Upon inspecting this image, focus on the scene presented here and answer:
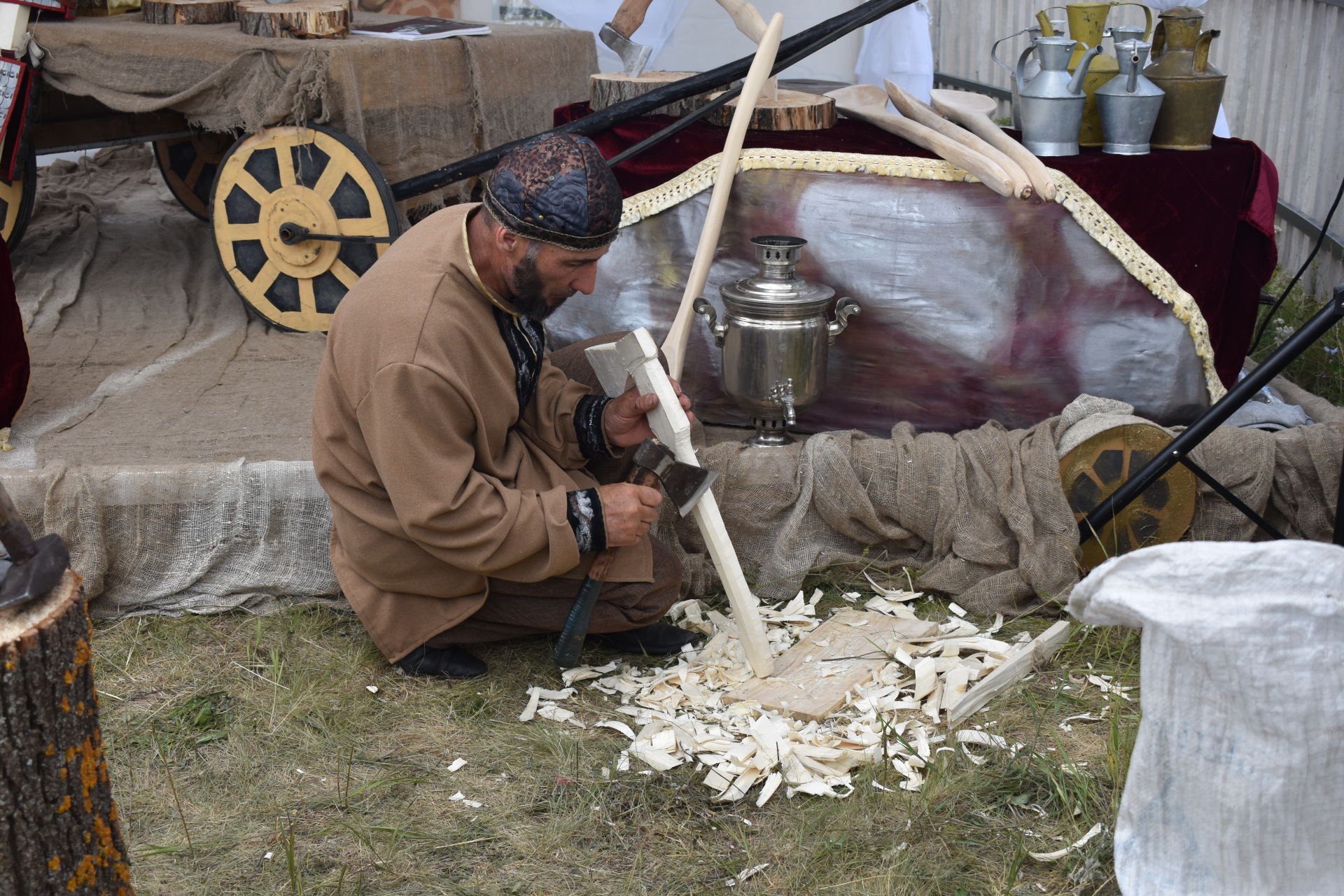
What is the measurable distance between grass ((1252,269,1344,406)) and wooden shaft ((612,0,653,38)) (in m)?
2.47

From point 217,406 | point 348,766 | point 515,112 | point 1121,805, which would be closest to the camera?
point 1121,805

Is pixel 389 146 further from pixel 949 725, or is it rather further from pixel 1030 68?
pixel 949 725

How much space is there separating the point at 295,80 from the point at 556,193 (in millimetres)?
1999

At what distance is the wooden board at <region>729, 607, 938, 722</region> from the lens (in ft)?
8.53

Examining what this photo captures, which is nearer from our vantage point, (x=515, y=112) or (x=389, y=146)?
→ (x=389, y=146)

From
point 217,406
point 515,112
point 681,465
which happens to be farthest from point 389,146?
point 681,465

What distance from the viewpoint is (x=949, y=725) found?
2.53 m

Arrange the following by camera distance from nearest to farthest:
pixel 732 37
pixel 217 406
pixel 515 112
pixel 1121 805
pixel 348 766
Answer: pixel 1121 805, pixel 348 766, pixel 217 406, pixel 515 112, pixel 732 37

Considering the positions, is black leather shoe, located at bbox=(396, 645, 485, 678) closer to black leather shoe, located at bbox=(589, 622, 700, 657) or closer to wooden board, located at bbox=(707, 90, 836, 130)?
black leather shoe, located at bbox=(589, 622, 700, 657)

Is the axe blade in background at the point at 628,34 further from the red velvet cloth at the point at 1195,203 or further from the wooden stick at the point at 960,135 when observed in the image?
the wooden stick at the point at 960,135

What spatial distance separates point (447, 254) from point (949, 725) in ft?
4.66

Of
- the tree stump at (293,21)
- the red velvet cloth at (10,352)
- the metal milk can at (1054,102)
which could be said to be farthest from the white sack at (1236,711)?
the tree stump at (293,21)

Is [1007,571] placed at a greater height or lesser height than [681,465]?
lesser

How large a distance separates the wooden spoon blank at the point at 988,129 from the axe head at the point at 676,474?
1.33m
